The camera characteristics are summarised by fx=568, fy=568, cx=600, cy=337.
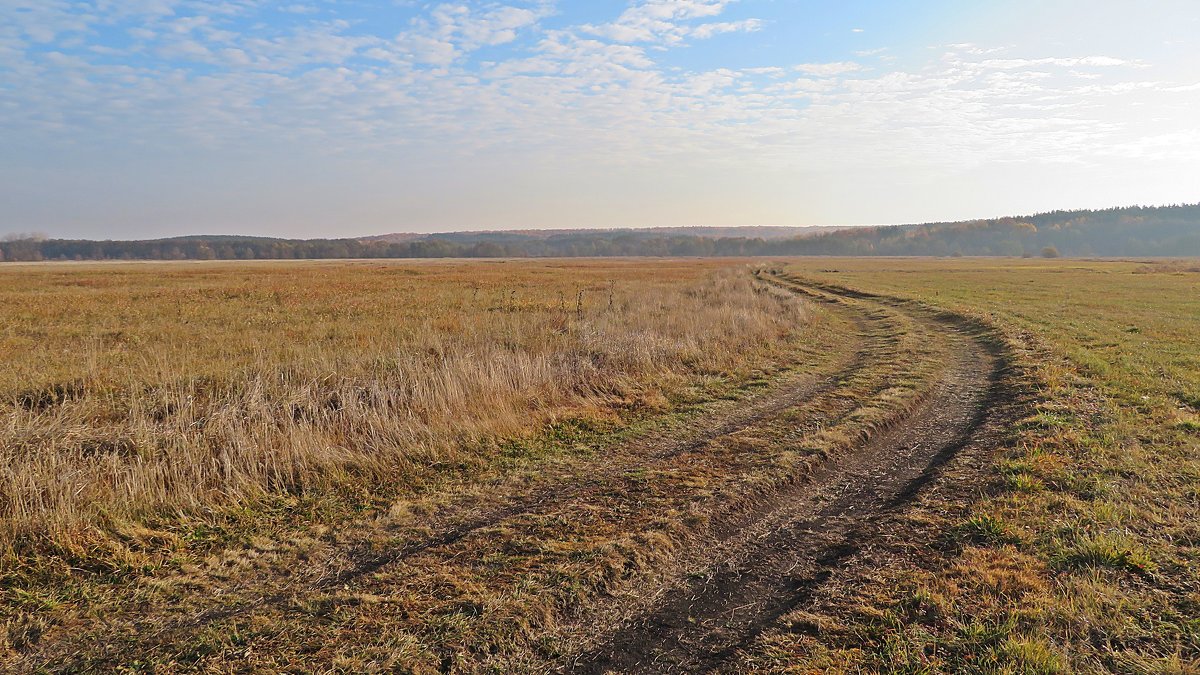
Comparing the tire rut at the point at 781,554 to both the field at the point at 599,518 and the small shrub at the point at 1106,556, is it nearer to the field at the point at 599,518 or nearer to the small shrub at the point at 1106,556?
the field at the point at 599,518

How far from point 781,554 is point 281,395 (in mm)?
7093

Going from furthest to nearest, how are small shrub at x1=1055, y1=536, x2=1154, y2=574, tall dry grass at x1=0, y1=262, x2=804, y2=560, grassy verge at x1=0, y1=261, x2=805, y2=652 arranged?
tall dry grass at x1=0, y1=262, x2=804, y2=560 < grassy verge at x1=0, y1=261, x2=805, y2=652 < small shrub at x1=1055, y1=536, x2=1154, y2=574

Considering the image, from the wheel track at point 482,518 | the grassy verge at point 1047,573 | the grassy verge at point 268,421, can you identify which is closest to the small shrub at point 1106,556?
the grassy verge at point 1047,573

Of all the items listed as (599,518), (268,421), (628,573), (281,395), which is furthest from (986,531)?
(281,395)

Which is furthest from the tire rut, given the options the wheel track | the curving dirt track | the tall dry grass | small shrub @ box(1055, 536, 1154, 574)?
the tall dry grass

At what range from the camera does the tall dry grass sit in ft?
17.5

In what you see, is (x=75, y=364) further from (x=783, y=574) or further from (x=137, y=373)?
(x=783, y=574)

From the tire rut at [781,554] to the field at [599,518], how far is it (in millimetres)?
27

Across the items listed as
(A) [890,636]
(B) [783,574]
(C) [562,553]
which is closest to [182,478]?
(C) [562,553]

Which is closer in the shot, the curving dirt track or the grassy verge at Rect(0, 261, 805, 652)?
the curving dirt track

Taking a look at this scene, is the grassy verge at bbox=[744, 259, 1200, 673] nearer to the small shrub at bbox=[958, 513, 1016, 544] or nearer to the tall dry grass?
the small shrub at bbox=[958, 513, 1016, 544]

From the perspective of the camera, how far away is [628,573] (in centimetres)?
424

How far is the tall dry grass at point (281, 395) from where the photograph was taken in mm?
5324

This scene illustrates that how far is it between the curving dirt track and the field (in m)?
0.03
